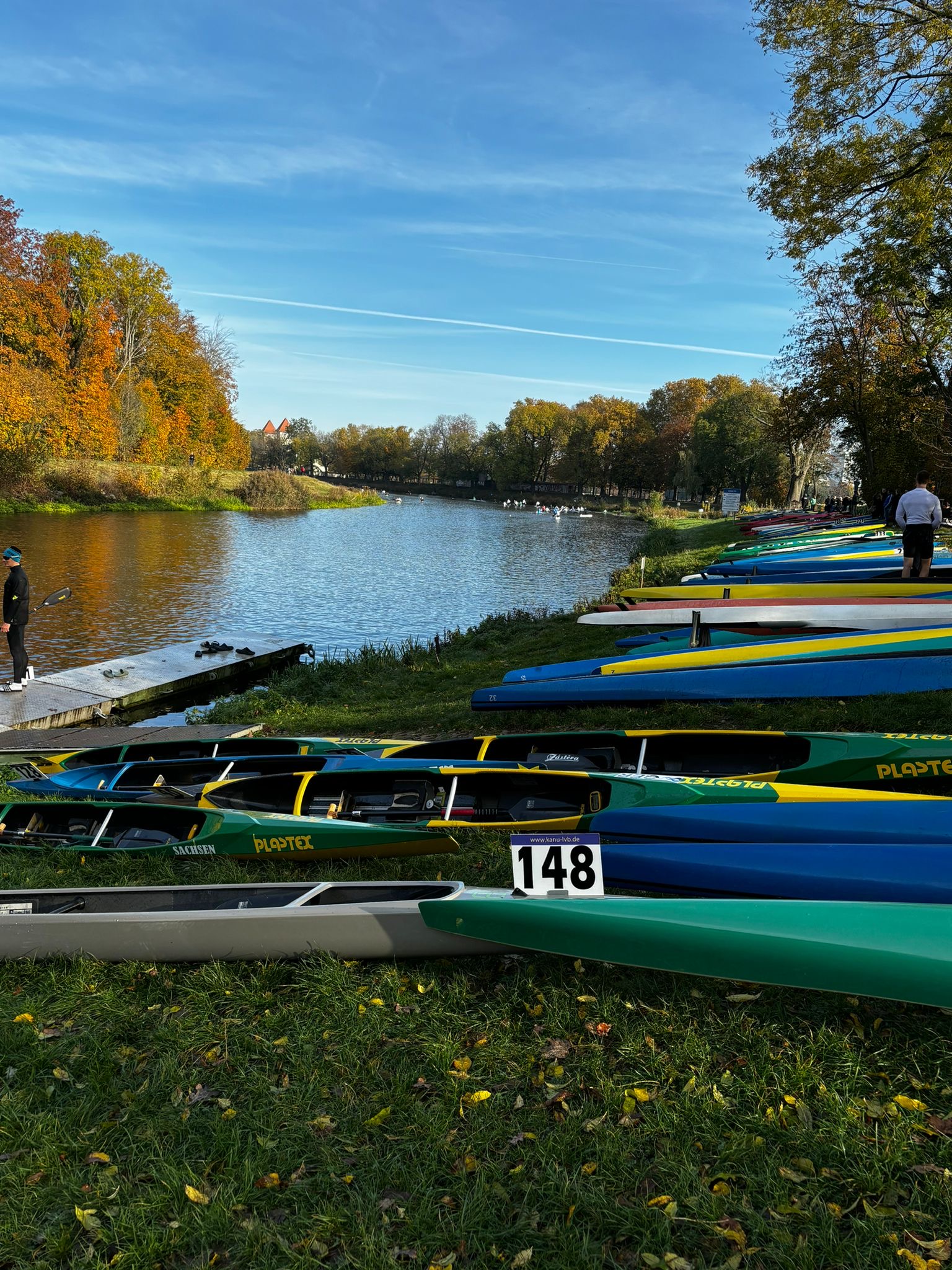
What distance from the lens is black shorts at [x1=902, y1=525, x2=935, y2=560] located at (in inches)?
492

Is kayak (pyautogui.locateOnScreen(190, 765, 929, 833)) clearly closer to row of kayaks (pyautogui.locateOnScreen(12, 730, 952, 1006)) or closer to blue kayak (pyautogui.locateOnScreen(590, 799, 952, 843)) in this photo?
row of kayaks (pyautogui.locateOnScreen(12, 730, 952, 1006))

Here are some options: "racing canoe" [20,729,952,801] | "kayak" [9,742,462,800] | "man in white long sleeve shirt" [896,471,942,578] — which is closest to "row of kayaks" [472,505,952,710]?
"man in white long sleeve shirt" [896,471,942,578]

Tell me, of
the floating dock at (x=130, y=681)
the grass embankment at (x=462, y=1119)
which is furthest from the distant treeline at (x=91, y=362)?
the grass embankment at (x=462, y=1119)

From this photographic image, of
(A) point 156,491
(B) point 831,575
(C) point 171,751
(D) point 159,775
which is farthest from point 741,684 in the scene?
(A) point 156,491

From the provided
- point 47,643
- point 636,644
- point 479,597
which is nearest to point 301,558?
point 479,597

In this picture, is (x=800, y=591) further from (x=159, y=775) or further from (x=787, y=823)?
(x=159, y=775)

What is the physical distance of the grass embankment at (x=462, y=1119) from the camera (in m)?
2.49

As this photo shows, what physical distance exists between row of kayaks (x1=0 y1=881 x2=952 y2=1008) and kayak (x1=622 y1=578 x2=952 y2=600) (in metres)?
8.57

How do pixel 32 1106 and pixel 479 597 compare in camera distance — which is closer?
pixel 32 1106

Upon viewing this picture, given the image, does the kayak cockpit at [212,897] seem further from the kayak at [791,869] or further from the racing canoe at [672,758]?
the racing canoe at [672,758]

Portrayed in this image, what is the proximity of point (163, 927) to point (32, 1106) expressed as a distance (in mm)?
923

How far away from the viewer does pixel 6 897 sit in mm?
4633

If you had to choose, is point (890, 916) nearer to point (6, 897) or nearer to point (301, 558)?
point (6, 897)

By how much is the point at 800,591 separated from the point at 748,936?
9.95m
